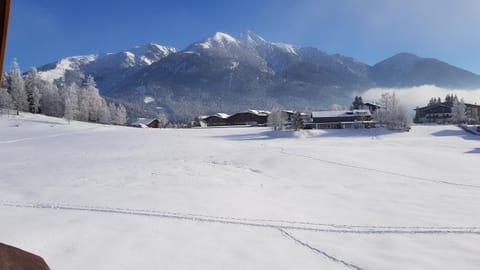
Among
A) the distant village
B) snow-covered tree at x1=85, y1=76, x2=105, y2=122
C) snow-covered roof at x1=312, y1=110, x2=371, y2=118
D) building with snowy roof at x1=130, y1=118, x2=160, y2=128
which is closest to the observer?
the distant village

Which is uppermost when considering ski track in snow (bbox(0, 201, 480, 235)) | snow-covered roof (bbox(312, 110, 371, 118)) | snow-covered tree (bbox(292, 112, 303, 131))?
snow-covered roof (bbox(312, 110, 371, 118))

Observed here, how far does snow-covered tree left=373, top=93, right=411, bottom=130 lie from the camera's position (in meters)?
75.5

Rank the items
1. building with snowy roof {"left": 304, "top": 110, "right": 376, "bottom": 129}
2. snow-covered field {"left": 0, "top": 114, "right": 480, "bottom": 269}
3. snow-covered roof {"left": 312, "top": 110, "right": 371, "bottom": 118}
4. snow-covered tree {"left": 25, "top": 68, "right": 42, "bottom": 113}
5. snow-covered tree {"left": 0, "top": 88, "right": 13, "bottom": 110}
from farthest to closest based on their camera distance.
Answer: snow-covered roof {"left": 312, "top": 110, "right": 371, "bottom": 118} → building with snowy roof {"left": 304, "top": 110, "right": 376, "bottom": 129} → snow-covered tree {"left": 25, "top": 68, "right": 42, "bottom": 113} → snow-covered tree {"left": 0, "top": 88, "right": 13, "bottom": 110} → snow-covered field {"left": 0, "top": 114, "right": 480, "bottom": 269}

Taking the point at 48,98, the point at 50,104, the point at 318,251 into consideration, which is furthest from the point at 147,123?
the point at 318,251

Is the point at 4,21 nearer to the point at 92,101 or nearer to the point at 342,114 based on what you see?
the point at 342,114

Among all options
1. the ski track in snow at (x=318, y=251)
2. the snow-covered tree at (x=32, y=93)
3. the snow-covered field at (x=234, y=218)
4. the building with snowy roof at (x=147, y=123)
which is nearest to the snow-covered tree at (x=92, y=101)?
the building with snowy roof at (x=147, y=123)

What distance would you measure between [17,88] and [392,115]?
3580 inches

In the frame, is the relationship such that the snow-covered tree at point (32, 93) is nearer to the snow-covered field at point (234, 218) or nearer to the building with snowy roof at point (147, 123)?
the building with snowy roof at point (147, 123)

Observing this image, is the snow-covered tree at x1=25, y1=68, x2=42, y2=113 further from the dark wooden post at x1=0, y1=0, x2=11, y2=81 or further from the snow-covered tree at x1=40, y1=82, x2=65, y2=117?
the dark wooden post at x1=0, y1=0, x2=11, y2=81

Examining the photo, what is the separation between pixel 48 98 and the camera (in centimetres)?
9756

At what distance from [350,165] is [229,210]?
16570mm

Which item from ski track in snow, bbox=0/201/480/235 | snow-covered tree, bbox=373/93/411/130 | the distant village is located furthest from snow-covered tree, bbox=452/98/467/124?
ski track in snow, bbox=0/201/480/235

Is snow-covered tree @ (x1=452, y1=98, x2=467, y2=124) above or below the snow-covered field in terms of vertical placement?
above

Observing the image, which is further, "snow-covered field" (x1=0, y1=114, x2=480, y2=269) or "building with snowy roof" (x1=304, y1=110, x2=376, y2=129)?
"building with snowy roof" (x1=304, y1=110, x2=376, y2=129)
